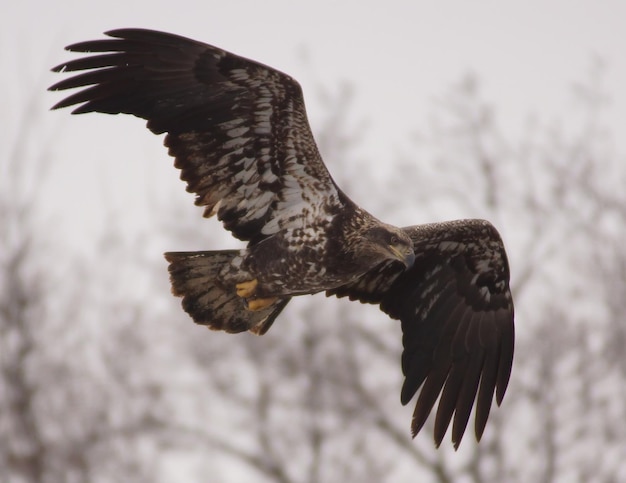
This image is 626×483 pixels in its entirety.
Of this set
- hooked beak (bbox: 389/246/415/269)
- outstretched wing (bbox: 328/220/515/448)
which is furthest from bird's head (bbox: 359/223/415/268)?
outstretched wing (bbox: 328/220/515/448)

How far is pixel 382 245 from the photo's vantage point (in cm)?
862

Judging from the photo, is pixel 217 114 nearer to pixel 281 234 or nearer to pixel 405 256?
pixel 281 234

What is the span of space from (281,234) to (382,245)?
0.77 m

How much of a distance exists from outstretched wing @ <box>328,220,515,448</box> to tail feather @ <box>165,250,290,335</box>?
97 centimetres

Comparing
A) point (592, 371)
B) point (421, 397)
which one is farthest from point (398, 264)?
point (592, 371)

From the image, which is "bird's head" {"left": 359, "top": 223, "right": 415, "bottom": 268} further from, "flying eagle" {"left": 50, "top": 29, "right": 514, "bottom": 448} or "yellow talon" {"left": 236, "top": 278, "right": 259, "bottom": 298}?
"yellow talon" {"left": 236, "top": 278, "right": 259, "bottom": 298}

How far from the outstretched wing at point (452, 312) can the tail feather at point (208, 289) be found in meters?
0.97

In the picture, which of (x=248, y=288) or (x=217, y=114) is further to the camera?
(x=248, y=288)

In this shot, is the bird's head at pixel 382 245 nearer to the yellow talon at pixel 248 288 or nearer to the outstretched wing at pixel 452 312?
the yellow talon at pixel 248 288

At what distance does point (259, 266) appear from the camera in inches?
349

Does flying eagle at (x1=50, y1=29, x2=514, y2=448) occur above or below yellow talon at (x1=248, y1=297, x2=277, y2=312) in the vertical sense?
above

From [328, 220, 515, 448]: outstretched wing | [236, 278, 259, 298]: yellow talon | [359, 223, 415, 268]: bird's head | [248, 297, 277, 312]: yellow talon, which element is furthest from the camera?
[328, 220, 515, 448]: outstretched wing

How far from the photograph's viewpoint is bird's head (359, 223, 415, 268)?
8.62m

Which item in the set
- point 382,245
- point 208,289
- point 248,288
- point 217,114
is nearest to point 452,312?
point 382,245
